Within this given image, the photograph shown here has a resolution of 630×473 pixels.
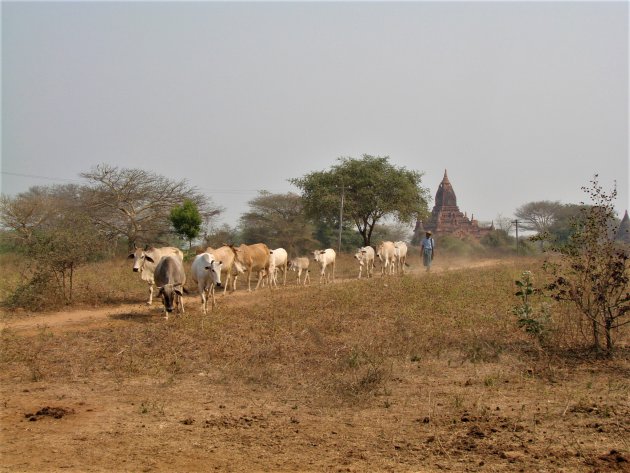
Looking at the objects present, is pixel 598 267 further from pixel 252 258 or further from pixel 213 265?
pixel 252 258

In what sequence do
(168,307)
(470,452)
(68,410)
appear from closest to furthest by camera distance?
(470,452), (68,410), (168,307)

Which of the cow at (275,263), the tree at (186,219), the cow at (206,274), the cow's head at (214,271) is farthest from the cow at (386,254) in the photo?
the tree at (186,219)

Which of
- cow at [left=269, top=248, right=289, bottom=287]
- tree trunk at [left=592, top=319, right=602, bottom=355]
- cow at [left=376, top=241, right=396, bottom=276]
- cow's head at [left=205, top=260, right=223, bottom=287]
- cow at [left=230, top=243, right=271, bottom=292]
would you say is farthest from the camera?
cow at [left=376, top=241, right=396, bottom=276]

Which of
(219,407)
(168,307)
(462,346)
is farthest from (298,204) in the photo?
(219,407)

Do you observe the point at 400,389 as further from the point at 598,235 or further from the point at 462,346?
the point at 598,235

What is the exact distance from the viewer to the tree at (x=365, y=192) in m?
33.8

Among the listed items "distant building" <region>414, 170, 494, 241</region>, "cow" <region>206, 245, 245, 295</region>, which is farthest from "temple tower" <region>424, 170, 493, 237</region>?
"cow" <region>206, 245, 245, 295</region>

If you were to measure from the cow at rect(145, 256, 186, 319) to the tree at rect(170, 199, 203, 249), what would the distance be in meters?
16.5

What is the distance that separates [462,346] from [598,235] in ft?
8.04

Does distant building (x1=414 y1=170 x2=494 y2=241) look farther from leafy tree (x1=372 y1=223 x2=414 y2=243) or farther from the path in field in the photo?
the path in field

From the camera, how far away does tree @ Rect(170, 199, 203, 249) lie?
29062 millimetres

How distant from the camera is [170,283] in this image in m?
11.9

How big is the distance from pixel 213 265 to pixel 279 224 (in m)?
25.7

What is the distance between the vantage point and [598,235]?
8.52 m
